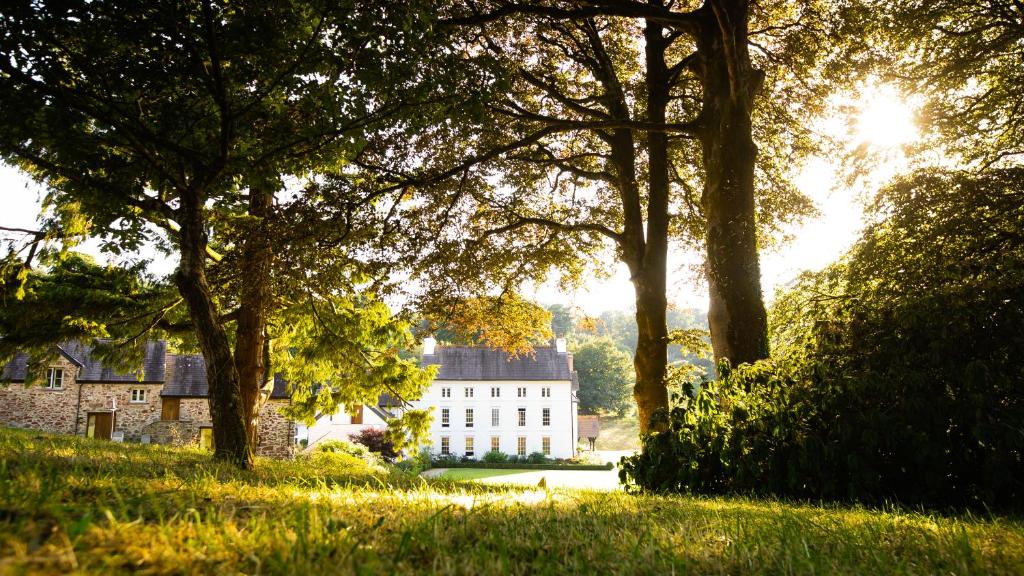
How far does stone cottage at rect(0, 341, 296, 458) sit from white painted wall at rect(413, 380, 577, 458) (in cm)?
2141

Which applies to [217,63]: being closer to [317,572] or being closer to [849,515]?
[317,572]

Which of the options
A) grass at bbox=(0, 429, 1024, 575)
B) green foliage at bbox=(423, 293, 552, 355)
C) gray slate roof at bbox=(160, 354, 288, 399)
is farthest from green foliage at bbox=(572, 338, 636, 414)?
grass at bbox=(0, 429, 1024, 575)

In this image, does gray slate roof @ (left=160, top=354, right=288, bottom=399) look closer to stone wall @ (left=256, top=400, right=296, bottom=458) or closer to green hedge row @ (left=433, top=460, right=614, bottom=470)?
stone wall @ (left=256, top=400, right=296, bottom=458)

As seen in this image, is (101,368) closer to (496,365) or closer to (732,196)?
(496,365)

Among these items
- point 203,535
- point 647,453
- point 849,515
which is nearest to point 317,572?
point 203,535

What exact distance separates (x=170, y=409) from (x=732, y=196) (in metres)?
36.6

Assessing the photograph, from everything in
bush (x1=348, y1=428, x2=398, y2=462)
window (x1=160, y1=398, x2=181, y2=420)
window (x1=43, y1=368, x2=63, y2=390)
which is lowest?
bush (x1=348, y1=428, x2=398, y2=462)

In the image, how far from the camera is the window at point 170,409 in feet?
114

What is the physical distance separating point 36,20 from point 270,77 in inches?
86.9

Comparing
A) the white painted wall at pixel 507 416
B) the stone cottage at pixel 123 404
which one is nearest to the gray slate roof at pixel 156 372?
the stone cottage at pixel 123 404

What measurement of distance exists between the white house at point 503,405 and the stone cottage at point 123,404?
21.2 m

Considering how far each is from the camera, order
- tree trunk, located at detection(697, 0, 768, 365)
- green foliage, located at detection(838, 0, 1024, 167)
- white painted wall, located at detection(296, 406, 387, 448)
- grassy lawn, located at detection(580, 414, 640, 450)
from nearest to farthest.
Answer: tree trunk, located at detection(697, 0, 768, 365) → green foliage, located at detection(838, 0, 1024, 167) → white painted wall, located at detection(296, 406, 387, 448) → grassy lawn, located at detection(580, 414, 640, 450)

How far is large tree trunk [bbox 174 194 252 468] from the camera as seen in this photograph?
672cm

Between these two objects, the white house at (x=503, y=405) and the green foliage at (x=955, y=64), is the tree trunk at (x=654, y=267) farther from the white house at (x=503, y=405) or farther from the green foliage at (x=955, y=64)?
the white house at (x=503, y=405)
